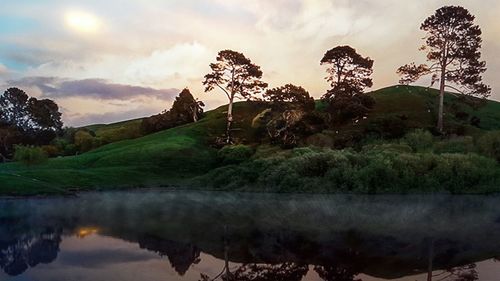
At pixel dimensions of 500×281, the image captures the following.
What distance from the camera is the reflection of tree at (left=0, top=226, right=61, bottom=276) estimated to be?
1736cm

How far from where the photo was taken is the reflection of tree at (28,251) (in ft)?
57.0

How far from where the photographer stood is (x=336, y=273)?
16.0 m

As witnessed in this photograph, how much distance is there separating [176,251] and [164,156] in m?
49.2

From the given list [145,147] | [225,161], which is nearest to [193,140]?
[145,147]

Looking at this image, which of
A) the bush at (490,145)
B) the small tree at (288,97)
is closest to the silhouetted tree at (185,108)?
the small tree at (288,97)

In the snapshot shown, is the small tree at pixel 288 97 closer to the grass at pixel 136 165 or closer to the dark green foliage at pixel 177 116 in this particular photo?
the grass at pixel 136 165

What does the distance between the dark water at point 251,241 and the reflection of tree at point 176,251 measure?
0.04m

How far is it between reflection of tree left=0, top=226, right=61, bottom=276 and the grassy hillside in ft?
70.0

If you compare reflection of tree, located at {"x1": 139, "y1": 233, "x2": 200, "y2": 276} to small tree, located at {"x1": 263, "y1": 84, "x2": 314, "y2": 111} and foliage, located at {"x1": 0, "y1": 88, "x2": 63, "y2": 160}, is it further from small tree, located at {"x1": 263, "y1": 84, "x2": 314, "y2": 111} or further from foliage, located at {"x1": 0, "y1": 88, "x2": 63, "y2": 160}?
foliage, located at {"x1": 0, "y1": 88, "x2": 63, "y2": 160}

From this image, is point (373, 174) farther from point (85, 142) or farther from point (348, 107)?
point (85, 142)

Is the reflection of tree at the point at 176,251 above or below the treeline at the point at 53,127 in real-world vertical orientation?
below

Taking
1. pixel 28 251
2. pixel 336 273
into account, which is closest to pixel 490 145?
pixel 336 273

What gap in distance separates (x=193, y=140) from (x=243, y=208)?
43554mm

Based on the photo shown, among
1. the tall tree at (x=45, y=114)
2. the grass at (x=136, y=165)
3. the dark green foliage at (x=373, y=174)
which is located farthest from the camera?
the tall tree at (x=45, y=114)
